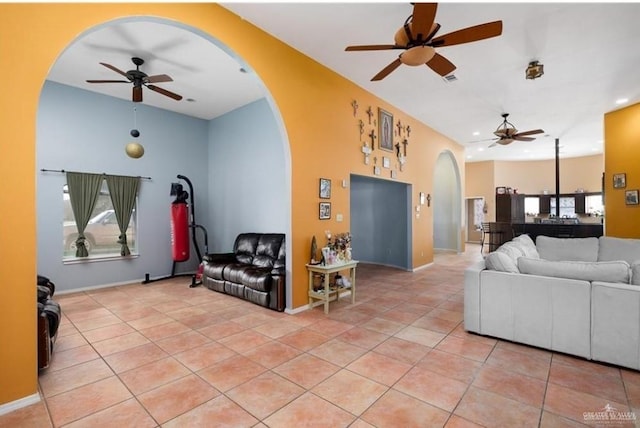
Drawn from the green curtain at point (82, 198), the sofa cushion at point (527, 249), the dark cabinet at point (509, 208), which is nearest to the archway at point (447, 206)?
the dark cabinet at point (509, 208)

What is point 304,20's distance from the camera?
11.8 ft

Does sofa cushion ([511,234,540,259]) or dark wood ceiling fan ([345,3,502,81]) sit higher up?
dark wood ceiling fan ([345,3,502,81])

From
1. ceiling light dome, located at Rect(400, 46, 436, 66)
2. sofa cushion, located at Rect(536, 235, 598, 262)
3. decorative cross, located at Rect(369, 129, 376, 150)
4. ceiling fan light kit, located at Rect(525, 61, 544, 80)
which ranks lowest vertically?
sofa cushion, located at Rect(536, 235, 598, 262)

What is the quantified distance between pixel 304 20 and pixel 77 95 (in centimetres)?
456

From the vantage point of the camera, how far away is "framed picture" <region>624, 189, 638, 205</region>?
628 centimetres

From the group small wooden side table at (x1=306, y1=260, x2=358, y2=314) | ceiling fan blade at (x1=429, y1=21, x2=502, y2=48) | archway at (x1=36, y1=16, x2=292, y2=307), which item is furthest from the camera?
archway at (x1=36, y1=16, x2=292, y2=307)

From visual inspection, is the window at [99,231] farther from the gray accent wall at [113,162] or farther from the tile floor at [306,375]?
the tile floor at [306,375]

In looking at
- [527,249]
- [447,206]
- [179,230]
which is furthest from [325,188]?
[447,206]

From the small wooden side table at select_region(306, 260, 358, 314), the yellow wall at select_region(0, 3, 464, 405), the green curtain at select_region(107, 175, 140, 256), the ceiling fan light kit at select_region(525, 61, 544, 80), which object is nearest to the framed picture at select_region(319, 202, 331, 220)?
the yellow wall at select_region(0, 3, 464, 405)

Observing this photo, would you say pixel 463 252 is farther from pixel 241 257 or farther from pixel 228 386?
pixel 228 386

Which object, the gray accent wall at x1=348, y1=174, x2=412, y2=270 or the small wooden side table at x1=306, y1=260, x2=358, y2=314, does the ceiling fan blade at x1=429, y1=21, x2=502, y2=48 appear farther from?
the gray accent wall at x1=348, y1=174, x2=412, y2=270

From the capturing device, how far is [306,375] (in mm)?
2572

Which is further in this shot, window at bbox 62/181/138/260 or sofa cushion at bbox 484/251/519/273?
window at bbox 62/181/138/260

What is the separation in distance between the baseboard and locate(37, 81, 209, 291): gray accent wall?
385 cm
